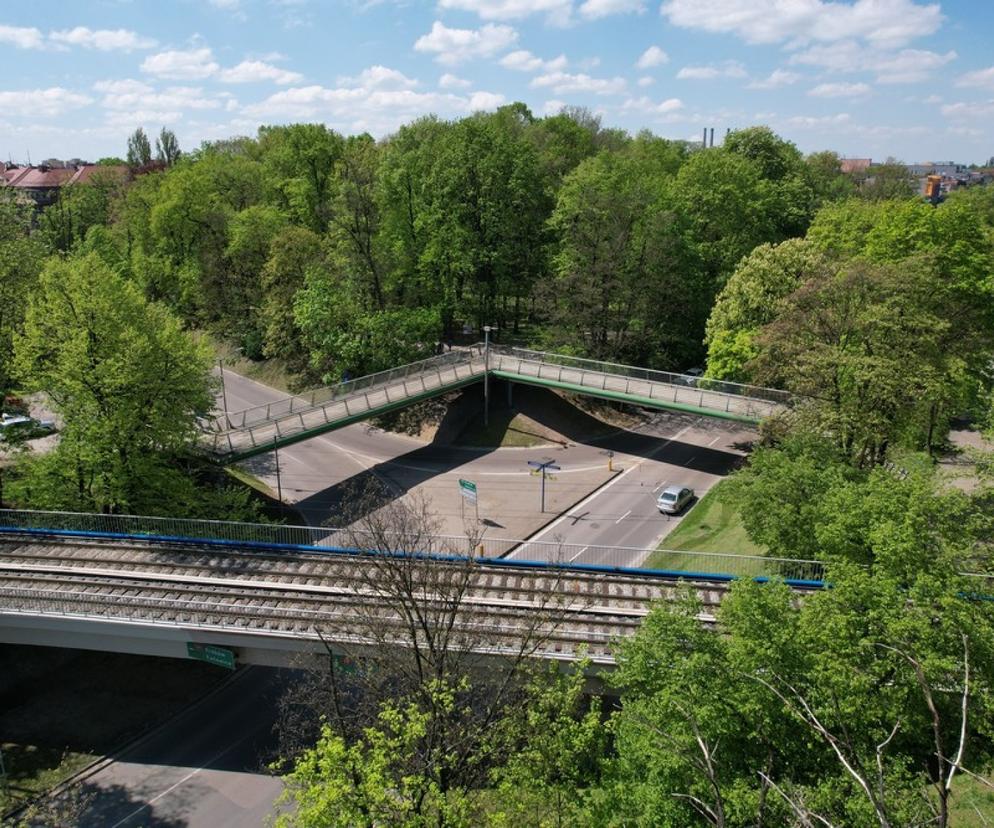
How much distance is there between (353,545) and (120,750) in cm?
839

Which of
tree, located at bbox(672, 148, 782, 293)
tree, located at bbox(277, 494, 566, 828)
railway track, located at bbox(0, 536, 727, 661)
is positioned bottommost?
railway track, located at bbox(0, 536, 727, 661)

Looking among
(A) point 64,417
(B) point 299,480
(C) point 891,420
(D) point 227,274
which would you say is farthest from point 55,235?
(C) point 891,420

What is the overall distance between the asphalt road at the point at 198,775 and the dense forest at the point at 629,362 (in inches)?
74.7

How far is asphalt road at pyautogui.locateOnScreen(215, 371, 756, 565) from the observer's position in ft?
103

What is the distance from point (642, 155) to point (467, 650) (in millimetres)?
61873

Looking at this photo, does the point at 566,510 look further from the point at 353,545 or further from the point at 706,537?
the point at 353,545

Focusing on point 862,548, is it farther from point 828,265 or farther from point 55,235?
point 55,235

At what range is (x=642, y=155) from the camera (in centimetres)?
6725

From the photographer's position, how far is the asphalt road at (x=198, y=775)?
17.9 meters

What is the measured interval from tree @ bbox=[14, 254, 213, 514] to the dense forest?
114 mm

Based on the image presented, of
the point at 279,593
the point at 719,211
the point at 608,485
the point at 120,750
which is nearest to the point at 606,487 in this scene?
the point at 608,485

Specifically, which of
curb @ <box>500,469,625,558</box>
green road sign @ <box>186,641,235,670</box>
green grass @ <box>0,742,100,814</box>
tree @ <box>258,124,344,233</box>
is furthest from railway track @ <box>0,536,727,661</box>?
tree @ <box>258,124,344,233</box>

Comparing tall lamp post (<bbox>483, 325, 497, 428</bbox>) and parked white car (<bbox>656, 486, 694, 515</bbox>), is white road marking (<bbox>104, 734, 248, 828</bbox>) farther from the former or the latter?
tall lamp post (<bbox>483, 325, 497, 428</bbox>)

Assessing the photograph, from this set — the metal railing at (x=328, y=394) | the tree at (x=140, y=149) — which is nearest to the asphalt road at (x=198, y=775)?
the metal railing at (x=328, y=394)
